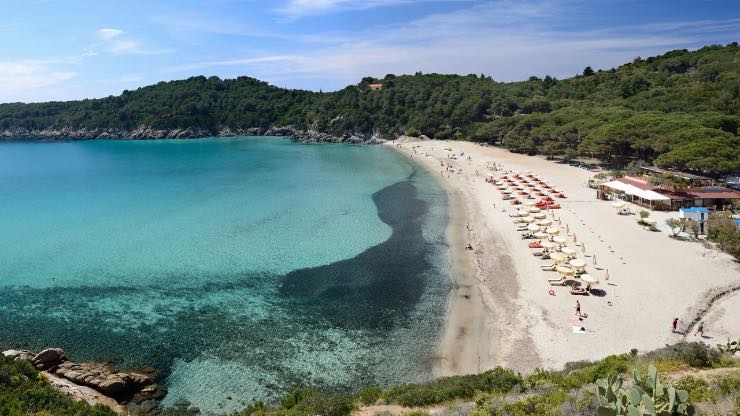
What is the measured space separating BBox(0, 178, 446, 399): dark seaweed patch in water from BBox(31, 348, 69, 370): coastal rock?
120cm

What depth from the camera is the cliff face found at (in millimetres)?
102812

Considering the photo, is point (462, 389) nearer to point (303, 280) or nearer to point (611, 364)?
point (611, 364)

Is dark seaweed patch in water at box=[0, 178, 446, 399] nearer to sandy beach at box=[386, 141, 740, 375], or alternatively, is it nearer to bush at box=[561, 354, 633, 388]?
sandy beach at box=[386, 141, 740, 375]

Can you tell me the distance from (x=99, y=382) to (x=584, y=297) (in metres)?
18.4

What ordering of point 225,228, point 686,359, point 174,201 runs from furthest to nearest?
point 174,201 → point 225,228 → point 686,359

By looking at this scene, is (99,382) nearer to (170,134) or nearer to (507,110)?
(507,110)

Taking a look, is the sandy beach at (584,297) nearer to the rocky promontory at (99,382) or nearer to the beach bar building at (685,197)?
the beach bar building at (685,197)

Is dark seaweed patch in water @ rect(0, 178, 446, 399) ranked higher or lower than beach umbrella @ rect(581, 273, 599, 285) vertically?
lower

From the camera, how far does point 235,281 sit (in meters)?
23.8

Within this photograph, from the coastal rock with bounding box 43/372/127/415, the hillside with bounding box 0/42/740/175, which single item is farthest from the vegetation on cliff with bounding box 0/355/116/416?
the hillside with bounding box 0/42/740/175

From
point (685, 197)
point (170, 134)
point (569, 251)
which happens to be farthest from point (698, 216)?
point (170, 134)

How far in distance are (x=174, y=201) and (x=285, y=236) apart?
18.5 meters

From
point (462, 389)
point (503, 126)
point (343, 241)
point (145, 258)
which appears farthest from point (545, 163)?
point (462, 389)

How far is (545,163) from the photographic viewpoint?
5541cm
